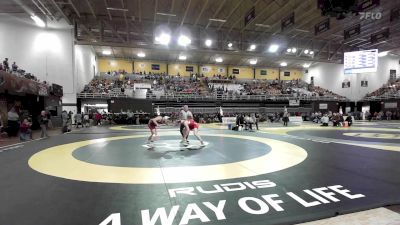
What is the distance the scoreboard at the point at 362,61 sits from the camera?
18016mm

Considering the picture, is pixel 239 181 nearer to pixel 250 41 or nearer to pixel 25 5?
pixel 25 5

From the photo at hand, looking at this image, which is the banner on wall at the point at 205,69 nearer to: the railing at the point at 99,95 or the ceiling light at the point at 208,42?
the ceiling light at the point at 208,42

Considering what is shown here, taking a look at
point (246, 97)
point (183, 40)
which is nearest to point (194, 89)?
point (246, 97)

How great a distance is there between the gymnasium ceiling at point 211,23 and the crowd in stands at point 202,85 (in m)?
6.62

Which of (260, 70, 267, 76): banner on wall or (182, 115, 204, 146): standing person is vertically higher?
(260, 70, 267, 76): banner on wall

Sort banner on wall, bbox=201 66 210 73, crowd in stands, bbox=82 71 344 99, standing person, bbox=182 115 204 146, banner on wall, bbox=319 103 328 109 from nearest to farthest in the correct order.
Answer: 1. standing person, bbox=182 115 204 146
2. crowd in stands, bbox=82 71 344 99
3. banner on wall, bbox=319 103 328 109
4. banner on wall, bbox=201 66 210 73

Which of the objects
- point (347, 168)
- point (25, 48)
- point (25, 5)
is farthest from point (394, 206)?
point (25, 48)

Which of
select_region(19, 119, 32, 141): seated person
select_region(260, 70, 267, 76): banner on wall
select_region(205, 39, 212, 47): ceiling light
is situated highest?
select_region(205, 39, 212, 47): ceiling light

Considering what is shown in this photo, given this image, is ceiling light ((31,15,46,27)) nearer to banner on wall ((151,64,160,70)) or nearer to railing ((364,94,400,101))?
banner on wall ((151,64,160,70))

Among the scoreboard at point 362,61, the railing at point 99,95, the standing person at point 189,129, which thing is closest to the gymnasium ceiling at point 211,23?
the scoreboard at point 362,61

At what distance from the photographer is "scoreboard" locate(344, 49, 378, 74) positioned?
18.0 meters

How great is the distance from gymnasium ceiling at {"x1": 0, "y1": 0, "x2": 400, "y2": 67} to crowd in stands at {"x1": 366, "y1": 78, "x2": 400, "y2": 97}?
6201 mm

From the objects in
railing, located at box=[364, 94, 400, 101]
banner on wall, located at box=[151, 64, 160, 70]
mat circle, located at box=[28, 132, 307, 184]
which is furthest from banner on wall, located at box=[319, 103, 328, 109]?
mat circle, located at box=[28, 132, 307, 184]

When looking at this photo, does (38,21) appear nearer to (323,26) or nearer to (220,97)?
(220,97)
